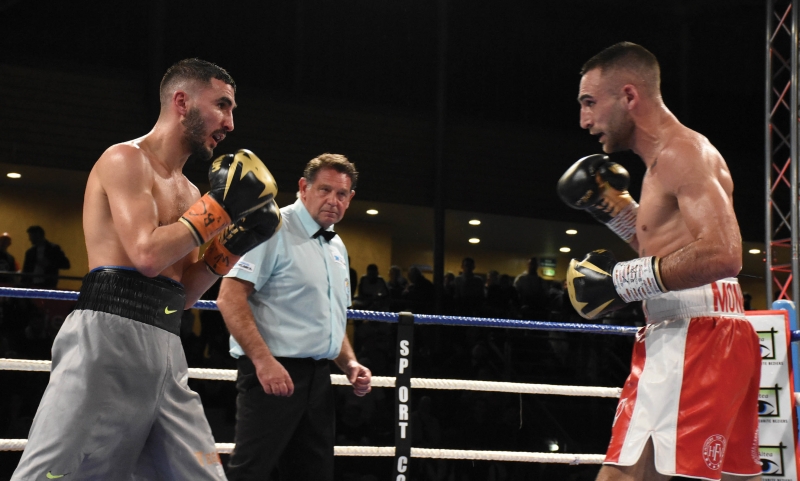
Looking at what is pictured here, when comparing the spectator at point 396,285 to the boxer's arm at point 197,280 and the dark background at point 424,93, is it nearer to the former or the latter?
the dark background at point 424,93

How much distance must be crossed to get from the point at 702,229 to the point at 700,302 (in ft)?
0.71

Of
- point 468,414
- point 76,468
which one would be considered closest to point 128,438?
point 76,468

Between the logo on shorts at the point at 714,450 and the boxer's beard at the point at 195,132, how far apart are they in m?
1.36

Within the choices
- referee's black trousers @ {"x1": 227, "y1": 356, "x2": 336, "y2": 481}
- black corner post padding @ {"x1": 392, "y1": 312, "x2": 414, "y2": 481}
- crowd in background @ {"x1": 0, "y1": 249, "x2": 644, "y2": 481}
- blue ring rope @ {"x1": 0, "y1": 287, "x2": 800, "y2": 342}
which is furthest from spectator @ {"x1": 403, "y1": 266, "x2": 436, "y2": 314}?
referee's black trousers @ {"x1": 227, "y1": 356, "x2": 336, "y2": 481}

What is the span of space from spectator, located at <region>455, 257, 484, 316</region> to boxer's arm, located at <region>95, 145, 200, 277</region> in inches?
241

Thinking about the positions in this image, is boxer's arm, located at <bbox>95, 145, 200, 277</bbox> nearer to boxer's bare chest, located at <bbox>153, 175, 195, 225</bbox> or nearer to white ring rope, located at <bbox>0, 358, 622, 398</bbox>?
boxer's bare chest, located at <bbox>153, 175, 195, 225</bbox>

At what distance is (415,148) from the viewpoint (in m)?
9.02

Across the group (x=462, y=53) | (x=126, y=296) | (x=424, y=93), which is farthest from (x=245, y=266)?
(x=462, y=53)

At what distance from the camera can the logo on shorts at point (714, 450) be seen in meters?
1.69

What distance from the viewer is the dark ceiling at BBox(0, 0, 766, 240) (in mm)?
7777

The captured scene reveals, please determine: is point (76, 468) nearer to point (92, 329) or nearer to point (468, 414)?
point (92, 329)

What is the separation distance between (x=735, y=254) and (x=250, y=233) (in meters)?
1.14

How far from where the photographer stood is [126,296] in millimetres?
1701

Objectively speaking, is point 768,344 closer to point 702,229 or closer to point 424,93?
point 702,229
